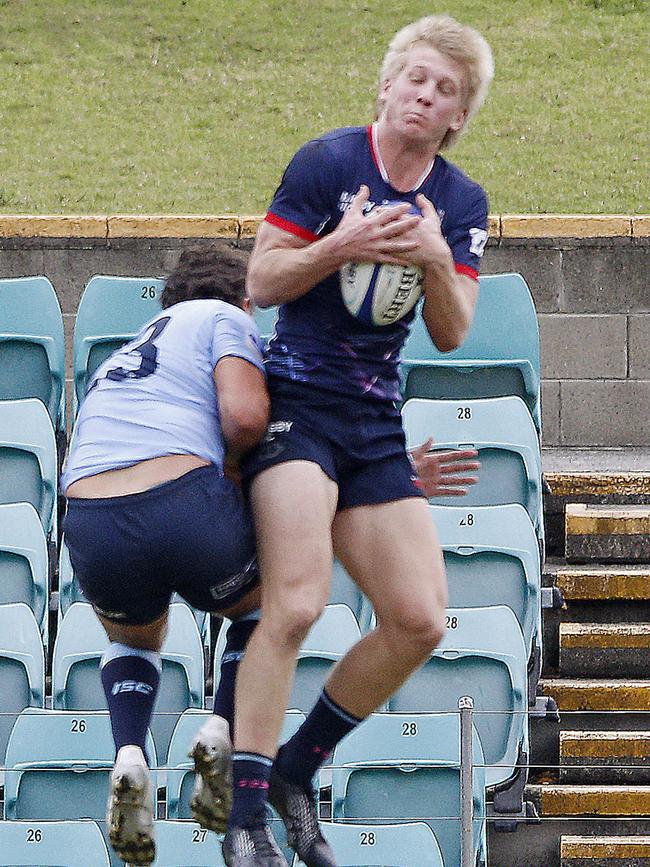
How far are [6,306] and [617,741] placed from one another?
2900 mm

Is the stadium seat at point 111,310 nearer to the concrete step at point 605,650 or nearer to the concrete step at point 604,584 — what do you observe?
the concrete step at point 604,584

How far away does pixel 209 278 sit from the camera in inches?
147

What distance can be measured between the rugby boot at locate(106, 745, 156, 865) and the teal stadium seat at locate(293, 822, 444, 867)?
1374 millimetres

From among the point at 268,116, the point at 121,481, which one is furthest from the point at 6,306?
the point at 268,116

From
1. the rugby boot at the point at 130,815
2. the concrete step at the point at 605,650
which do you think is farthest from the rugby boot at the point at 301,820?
the concrete step at the point at 605,650

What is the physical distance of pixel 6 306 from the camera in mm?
6516

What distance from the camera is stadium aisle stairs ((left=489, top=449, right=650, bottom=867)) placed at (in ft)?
18.5

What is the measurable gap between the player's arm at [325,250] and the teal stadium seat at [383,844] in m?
1.98

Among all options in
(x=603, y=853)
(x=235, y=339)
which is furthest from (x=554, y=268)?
(x=235, y=339)

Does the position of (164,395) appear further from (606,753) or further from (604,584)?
(604,584)

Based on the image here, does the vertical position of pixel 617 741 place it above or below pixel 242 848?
above

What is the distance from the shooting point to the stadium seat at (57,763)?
5.09 meters

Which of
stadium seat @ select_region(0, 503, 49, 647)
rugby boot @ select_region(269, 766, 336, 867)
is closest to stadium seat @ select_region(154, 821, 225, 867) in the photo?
stadium seat @ select_region(0, 503, 49, 647)

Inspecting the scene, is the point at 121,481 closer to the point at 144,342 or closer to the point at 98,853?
the point at 144,342
